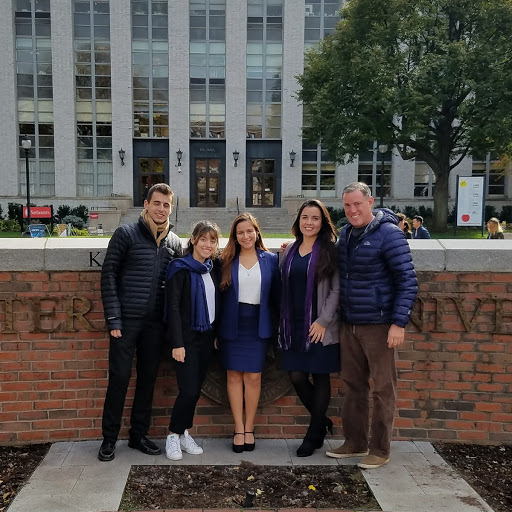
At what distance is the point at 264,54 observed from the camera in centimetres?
3384

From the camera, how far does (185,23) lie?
3319 centimetres

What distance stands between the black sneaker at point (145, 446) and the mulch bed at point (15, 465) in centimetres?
70

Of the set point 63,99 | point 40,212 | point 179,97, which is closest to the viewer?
point 40,212

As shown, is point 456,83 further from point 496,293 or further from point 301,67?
point 496,293

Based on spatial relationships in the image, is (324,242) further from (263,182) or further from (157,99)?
(157,99)

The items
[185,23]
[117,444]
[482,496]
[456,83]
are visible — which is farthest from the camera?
[185,23]

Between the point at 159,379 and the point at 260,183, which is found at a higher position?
the point at 260,183

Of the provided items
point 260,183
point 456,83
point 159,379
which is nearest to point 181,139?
point 260,183

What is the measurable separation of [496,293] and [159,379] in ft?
9.60

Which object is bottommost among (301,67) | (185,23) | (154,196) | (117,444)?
(117,444)

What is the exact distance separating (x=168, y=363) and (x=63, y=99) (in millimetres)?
33121

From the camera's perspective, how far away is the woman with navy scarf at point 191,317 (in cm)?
388

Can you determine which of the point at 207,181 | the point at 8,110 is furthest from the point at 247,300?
the point at 8,110

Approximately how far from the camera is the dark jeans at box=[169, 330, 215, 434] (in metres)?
4.00
